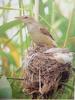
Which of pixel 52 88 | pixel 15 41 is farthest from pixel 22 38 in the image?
pixel 52 88

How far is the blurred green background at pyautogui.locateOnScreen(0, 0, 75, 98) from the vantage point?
2.18 m

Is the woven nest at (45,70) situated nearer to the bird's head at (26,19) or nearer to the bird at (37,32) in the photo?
the bird at (37,32)

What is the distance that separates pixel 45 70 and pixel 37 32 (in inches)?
9.3

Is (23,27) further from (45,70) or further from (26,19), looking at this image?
(45,70)

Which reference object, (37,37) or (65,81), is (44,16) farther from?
(65,81)

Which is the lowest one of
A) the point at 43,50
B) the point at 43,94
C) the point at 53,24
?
the point at 43,94

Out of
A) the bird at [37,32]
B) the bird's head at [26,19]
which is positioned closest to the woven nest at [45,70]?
the bird at [37,32]

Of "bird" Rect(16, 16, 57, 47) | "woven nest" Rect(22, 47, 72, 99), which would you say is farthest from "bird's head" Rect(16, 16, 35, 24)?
"woven nest" Rect(22, 47, 72, 99)

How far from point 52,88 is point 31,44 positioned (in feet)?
0.96

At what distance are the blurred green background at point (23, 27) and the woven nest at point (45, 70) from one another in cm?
7

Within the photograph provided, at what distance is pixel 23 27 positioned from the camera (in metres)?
2.21

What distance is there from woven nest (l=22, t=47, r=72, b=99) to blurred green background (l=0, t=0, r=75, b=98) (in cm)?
7

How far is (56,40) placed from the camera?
85.6 inches

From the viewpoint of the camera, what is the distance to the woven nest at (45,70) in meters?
2.08
